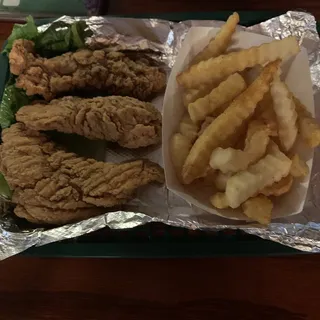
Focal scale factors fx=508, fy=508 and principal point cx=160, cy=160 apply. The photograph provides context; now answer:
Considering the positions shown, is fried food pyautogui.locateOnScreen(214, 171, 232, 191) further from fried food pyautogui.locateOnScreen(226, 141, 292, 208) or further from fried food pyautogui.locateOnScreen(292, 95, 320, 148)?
fried food pyautogui.locateOnScreen(292, 95, 320, 148)

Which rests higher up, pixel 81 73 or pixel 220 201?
pixel 81 73

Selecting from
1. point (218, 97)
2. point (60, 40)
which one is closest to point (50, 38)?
point (60, 40)

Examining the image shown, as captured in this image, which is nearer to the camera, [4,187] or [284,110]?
[284,110]

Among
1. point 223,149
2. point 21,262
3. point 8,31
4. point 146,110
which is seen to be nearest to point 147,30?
point 146,110

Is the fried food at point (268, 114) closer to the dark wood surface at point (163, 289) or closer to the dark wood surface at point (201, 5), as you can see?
the dark wood surface at point (163, 289)

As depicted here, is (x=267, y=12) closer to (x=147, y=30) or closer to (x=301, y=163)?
(x=147, y=30)

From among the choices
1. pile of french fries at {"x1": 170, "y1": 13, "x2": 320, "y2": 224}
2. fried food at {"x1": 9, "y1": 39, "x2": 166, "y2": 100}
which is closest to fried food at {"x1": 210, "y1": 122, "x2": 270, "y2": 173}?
pile of french fries at {"x1": 170, "y1": 13, "x2": 320, "y2": 224}

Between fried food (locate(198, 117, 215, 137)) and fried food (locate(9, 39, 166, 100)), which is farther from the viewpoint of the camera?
fried food (locate(9, 39, 166, 100))

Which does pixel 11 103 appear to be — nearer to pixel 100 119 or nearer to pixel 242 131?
pixel 100 119
